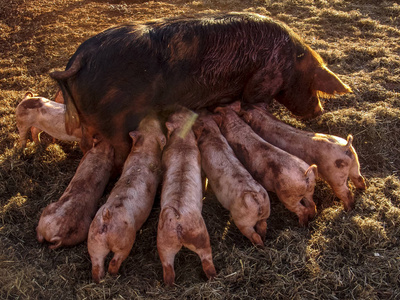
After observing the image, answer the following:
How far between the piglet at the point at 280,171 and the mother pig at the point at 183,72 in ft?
2.50

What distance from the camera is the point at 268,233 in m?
3.27

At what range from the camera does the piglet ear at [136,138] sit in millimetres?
3631

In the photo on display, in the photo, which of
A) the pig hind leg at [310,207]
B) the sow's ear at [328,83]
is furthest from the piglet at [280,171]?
the sow's ear at [328,83]

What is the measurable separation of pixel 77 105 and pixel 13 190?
3.59 feet

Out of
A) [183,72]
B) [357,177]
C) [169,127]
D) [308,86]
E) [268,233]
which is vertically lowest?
[268,233]

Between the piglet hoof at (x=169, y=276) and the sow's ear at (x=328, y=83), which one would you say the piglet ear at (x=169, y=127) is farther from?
the sow's ear at (x=328, y=83)

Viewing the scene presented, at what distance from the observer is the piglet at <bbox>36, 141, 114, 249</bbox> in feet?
10.0

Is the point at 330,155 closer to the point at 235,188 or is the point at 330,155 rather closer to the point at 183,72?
the point at 235,188

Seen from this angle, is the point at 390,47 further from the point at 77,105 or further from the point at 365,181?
the point at 77,105


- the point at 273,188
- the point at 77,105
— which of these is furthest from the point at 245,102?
the point at 77,105

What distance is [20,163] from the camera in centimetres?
407

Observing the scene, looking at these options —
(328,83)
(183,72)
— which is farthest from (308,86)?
(183,72)

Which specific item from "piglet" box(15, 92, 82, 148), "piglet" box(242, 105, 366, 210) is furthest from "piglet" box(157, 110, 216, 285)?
"piglet" box(15, 92, 82, 148)

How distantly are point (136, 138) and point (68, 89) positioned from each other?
2.61 feet
